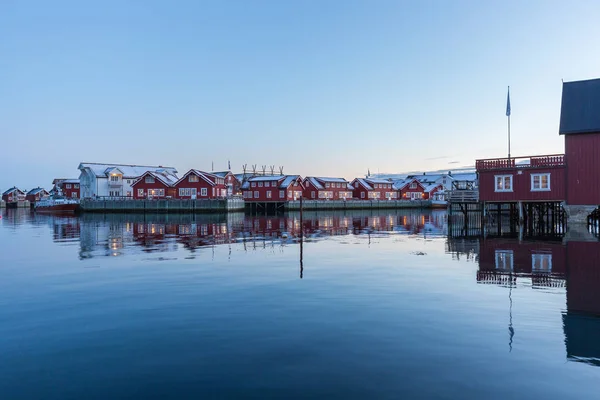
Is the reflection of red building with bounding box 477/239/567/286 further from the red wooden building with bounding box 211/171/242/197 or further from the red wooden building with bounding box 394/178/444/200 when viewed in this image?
the red wooden building with bounding box 394/178/444/200

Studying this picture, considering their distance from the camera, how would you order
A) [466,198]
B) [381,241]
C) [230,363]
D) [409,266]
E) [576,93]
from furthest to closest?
[466,198]
[576,93]
[381,241]
[409,266]
[230,363]

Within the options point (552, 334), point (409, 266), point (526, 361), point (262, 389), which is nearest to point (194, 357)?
point (262, 389)

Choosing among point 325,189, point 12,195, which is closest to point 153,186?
point 325,189

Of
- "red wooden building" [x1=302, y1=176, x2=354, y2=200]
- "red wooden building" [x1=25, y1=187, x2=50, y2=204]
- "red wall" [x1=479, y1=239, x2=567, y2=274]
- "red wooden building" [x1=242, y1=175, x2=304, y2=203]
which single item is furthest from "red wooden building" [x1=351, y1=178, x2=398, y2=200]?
"red wooden building" [x1=25, y1=187, x2=50, y2=204]

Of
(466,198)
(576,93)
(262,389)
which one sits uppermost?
(576,93)

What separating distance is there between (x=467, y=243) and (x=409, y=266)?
1086cm

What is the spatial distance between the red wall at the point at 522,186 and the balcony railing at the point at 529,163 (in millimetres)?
325

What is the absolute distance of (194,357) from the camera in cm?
830

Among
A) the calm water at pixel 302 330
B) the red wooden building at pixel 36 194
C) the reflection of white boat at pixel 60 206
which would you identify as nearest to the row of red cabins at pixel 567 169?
the calm water at pixel 302 330

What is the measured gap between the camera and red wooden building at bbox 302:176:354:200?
10912cm

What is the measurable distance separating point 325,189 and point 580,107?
75.3m

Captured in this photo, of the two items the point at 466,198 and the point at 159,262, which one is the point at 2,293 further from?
the point at 466,198

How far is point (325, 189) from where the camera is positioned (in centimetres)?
11131

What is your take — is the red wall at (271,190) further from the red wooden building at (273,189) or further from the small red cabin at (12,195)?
the small red cabin at (12,195)
